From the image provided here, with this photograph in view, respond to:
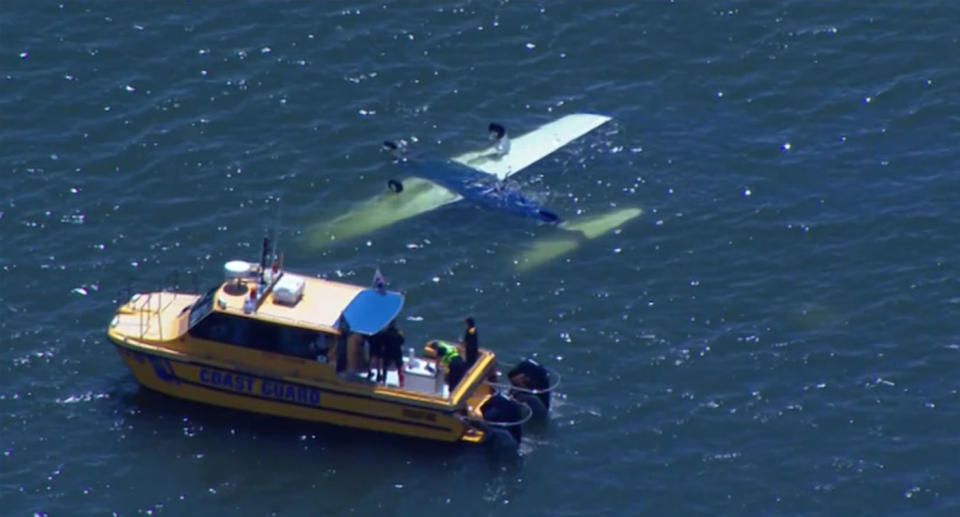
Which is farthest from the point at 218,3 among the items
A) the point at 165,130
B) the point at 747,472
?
the point at 747,472

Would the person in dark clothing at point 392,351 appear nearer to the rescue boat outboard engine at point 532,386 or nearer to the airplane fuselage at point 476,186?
the rescue boat outboard engine at point 532,386

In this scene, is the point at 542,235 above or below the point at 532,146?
below

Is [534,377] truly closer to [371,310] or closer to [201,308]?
[371,310]

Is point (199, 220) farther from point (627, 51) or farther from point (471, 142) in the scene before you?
point (627, 51)

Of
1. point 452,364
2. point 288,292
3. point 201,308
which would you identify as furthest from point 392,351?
point 201,308

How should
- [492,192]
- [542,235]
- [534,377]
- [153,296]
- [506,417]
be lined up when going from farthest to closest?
[492,192] < [542,235] < [153,296] < [534,377] < [506,417]

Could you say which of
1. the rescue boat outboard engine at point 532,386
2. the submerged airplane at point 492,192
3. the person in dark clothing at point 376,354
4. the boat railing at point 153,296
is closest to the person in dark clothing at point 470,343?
the rescue boat outboard engine at point 532,386
